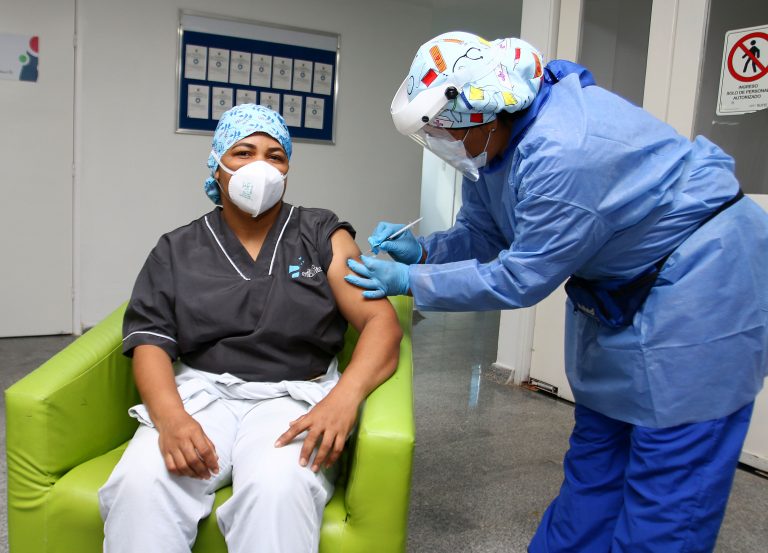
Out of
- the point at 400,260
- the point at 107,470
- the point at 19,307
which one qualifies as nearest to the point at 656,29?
the point at 400,260

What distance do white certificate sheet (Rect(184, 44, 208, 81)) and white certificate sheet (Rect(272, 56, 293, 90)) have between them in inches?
16.2

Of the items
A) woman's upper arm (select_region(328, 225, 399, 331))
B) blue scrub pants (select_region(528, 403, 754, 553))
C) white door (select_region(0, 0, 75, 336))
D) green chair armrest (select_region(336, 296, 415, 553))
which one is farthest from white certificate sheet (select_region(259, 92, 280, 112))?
blue scrub pants (select_region(528, 403, 754, 553))

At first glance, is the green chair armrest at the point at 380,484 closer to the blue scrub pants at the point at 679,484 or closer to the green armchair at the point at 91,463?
the green armchair at the point at 91,463

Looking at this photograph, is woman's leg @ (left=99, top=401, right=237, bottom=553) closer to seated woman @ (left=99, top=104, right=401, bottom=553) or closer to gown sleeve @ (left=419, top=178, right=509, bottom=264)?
seated woman @ (left=99, top=104, right=401, bottom=553)

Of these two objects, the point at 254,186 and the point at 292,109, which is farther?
the point at 292,109

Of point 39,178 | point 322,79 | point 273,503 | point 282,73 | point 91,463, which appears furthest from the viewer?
point 322,79

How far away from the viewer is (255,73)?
3.70m

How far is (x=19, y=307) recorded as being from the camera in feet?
11.2

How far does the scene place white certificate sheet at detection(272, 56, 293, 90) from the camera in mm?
3750

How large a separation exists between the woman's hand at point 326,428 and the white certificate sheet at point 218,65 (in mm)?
2896

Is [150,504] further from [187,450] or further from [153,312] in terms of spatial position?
[153,312]

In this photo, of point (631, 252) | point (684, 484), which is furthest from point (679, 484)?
point (631, 252)

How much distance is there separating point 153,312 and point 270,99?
2.68 metres

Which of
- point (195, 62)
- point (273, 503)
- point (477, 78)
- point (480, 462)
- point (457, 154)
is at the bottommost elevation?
point (480, 462)
